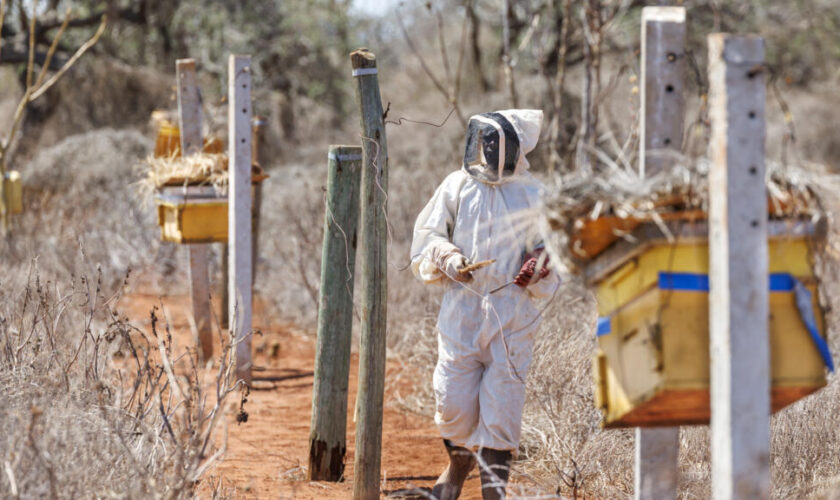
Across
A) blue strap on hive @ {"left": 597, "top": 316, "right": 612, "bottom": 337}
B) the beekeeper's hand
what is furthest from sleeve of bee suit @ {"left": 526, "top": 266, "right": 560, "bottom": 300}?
blue strap on hive @ {"left": 597, "top": 316, "right": 612, "bottom": 337}

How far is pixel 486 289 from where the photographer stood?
14.3 feet

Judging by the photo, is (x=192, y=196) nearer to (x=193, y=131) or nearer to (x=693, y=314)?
(x=193, y=131)

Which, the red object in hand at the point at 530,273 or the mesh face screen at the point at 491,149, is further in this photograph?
the mesh face screen at the point at 491,149

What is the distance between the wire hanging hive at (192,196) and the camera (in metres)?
6.84

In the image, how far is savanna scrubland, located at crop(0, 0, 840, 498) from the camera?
12.8ft

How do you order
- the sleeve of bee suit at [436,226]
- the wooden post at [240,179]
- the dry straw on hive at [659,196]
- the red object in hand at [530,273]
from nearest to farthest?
the dry straw on hive at [659,196] → the red object in hand at [530,273] → the sleeve of bee suit at [436,226] → the wooden post at [240,179]

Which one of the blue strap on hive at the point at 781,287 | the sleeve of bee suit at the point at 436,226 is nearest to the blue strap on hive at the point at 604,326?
the blue strap on hive at the point at 781,287

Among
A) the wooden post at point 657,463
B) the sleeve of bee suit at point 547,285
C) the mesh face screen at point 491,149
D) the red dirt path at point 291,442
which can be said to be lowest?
the red dirt path at point 291,442

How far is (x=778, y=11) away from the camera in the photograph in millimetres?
23359

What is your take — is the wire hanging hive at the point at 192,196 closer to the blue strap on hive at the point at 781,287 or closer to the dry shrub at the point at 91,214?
the dry shrub at the point at 91,214

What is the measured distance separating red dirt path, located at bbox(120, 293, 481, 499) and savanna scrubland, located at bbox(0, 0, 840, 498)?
0.96ft

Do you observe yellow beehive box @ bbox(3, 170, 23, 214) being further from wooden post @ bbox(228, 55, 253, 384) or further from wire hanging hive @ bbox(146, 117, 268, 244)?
wooden post @ bbox(228, 55, 253, 384)

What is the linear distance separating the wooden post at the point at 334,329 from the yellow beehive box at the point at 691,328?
2.35m

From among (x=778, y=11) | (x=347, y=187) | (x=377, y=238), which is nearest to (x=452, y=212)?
(x=377, y=238)
